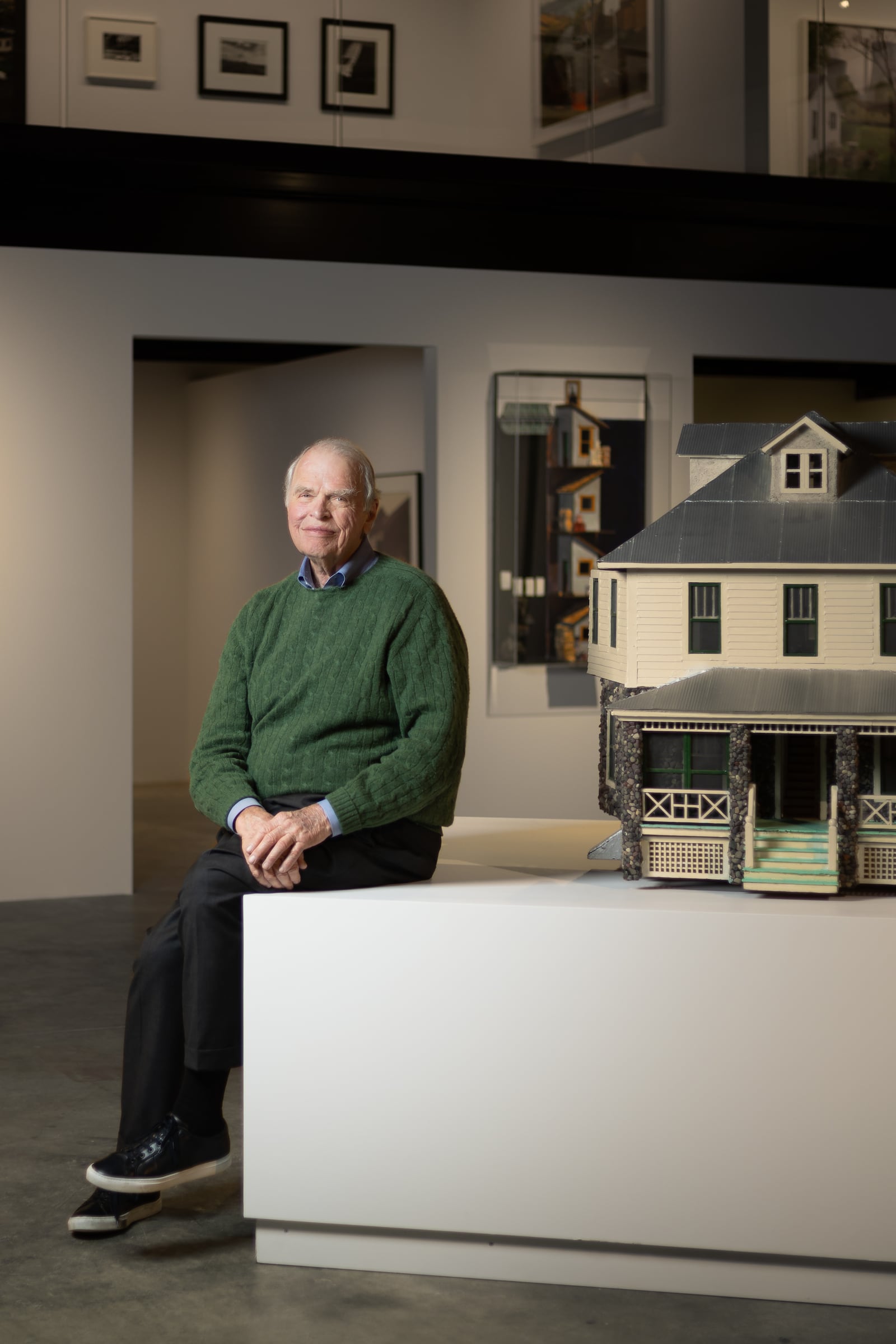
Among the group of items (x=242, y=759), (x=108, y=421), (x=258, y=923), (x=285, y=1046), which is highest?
(x=108, y=421)

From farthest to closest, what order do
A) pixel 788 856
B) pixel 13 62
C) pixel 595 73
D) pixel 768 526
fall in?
pixel 595 73 < pixel 13 62 < pixel 768 526 < pixel 788 856

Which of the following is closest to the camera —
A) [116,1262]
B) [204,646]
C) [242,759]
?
[116,1262]

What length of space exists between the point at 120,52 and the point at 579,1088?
196 inches

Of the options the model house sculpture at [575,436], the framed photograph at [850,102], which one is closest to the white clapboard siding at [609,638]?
the model house sculpture at [575,436]

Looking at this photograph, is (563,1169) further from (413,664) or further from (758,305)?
(758,305)

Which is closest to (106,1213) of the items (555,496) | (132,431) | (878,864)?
(878,864)

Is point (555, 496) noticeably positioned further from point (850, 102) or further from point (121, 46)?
point (121, 46)

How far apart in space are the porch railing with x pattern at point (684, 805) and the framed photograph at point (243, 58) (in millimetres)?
4431

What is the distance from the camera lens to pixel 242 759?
121 inches

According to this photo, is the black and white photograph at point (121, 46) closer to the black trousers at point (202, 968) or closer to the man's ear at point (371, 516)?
the man's ear at point (371, 516)

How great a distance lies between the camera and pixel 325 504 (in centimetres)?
299

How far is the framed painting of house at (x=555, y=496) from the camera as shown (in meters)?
7.07

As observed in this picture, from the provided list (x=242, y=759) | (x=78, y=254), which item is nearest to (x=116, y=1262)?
(x=242, y=759)

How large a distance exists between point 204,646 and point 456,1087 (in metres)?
8.43
